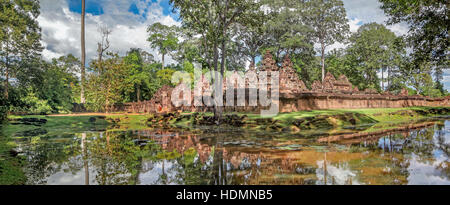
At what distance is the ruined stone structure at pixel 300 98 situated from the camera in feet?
53.3

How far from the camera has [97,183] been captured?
3617mm

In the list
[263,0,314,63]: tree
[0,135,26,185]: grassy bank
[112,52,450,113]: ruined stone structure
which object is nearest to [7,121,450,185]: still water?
[0,135,26,185]: grassy bank

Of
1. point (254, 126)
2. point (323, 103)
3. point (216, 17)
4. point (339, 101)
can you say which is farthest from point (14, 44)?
point (339, 101)

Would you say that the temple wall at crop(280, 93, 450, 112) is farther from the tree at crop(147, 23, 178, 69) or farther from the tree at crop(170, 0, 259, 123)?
the tree at crop(147, 23, 178, 69)

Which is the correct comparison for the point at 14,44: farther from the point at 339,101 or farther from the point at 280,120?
the point at 339,101

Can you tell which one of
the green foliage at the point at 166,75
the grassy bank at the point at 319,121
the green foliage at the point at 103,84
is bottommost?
the grassy bank at the point at 319,121

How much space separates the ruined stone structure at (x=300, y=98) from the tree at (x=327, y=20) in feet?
28.6

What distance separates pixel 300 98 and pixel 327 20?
21430mm

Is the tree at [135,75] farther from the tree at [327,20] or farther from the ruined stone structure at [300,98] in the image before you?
the tree at [327,20]

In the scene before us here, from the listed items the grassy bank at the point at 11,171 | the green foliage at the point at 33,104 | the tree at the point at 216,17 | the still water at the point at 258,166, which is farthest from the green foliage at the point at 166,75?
the grassy bank at the point at 11,171

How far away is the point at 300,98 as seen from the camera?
53.4ft

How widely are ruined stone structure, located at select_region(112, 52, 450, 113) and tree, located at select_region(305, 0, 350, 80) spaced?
8.71 m
